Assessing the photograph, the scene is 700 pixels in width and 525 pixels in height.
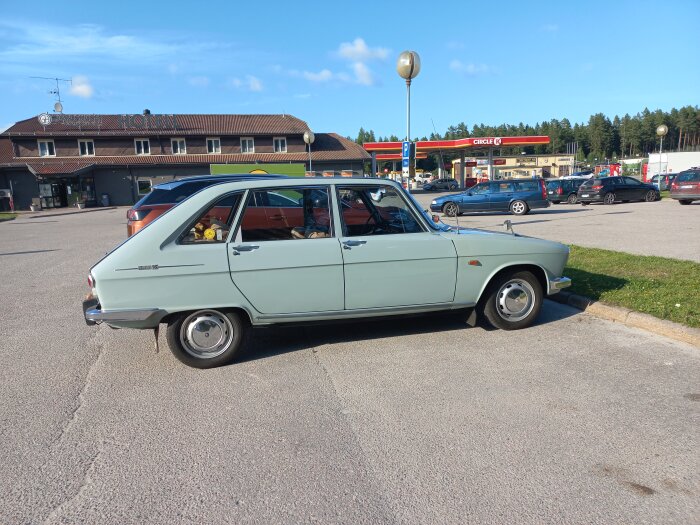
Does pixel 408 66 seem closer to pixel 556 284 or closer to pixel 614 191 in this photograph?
pixel 556 284

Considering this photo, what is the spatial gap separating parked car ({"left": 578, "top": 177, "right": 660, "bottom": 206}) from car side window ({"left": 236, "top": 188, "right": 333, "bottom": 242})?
23.5m

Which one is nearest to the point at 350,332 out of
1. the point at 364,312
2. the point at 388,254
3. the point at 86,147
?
the point at 364,312

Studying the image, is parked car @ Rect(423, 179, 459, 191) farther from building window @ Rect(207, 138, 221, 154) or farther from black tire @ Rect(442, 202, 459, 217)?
black tire @ Rect(442, 202, 459, 217)

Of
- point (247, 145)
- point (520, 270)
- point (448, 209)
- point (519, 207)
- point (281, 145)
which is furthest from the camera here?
point (281, 145)

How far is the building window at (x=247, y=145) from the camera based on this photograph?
4769cm

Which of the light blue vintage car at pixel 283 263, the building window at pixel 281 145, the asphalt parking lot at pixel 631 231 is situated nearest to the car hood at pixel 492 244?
the light blue vintage car at pixel 283 263

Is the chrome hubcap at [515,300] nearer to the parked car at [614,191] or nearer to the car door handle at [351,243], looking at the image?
the car door handle at [351,243]

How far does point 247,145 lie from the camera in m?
47.8

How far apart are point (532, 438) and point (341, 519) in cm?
142

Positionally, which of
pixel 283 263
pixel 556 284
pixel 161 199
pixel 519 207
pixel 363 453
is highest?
pixel 161 199

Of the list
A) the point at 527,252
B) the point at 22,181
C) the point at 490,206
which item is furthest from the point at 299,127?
the point at 527,252

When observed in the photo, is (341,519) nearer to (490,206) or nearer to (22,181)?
(490,206)

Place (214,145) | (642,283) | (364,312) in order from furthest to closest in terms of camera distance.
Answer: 1. (214,145)
2. (642,283)
3. (364,312)

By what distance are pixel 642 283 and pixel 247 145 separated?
148 ft
